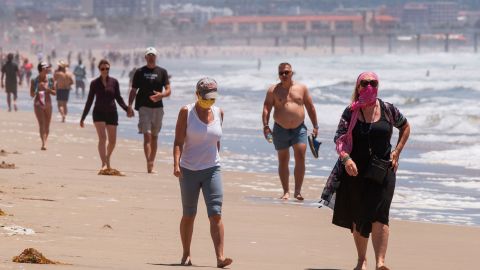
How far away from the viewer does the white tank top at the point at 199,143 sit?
8398 millimetres

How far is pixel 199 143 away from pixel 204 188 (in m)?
0.29

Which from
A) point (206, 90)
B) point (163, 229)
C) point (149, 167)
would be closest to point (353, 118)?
point (206, 90)

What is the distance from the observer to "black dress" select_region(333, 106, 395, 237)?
26.7 feet

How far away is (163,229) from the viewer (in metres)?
10.0

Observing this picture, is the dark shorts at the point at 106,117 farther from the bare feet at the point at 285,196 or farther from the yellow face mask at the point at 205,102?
the yellow face mask at the point at 205,102

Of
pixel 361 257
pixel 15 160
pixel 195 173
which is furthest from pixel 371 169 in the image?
pixel 15 160

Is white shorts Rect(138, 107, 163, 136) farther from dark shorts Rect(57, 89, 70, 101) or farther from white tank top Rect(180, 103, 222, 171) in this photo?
dark shorts Rect(57, 89, 70, 101)

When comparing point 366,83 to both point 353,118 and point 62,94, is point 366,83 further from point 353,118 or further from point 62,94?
point 62,94

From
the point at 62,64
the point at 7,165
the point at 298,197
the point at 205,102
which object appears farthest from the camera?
the point at 62,64

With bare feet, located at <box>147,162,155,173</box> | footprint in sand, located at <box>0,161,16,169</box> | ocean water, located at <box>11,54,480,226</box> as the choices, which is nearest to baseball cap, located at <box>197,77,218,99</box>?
ocean water, located at <box>11,54,480,226</box>

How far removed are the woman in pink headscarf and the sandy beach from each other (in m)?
0.58

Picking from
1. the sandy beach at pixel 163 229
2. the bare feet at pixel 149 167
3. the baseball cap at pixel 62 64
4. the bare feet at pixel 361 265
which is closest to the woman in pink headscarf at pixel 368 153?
the bare feet at pixel 361 265

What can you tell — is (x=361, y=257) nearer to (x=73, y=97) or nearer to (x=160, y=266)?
(x=160, y=266)

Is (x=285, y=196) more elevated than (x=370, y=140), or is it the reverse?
(x=370, y=140)
